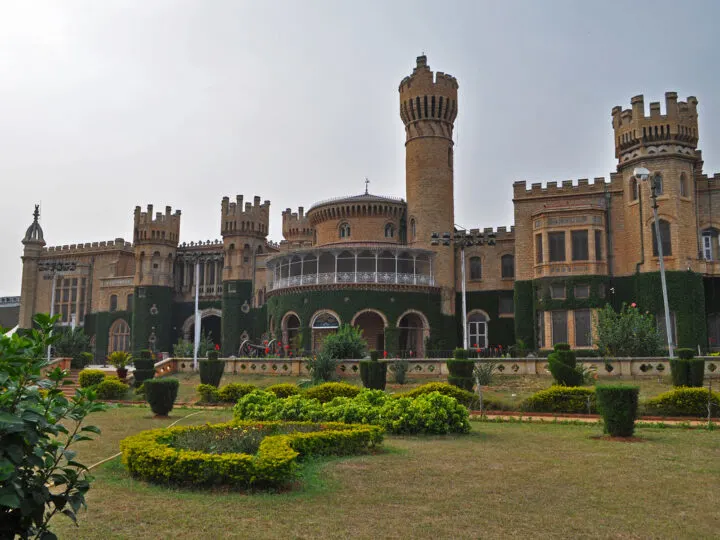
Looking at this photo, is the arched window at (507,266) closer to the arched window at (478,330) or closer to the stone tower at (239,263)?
the arched window at (478,330)

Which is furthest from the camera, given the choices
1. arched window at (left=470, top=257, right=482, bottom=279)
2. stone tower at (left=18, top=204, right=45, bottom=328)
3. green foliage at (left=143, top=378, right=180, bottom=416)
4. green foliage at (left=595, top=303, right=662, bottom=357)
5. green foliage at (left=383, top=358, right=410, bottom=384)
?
stone tower at (left=18, top=204, right=45, bottom=328)

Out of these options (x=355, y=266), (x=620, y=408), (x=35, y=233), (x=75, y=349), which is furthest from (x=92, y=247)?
(x=620, y=408)

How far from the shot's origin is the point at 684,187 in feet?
122

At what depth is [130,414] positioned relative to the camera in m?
21.1

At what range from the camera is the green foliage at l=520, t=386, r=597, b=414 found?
797 inches

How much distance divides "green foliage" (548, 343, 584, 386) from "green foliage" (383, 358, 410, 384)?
779 cm

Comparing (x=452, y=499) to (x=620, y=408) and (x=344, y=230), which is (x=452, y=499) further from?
(x=344, y=230)

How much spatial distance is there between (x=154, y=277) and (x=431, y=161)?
2533 cm

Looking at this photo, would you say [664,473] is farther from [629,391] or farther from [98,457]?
[98,457]

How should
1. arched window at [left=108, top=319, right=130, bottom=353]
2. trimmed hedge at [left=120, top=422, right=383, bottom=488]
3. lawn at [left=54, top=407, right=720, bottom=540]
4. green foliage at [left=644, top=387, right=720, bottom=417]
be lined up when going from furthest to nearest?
arched window at [left=108, top=319, right=130, bottom=353]
green foliage at [left=644, top=387, right=720, bottom=417]
trimmed hedge at [left=120, top=422, right=383, bottom=488]
lawn at [left=54, top=407, right=720, bottom=540]

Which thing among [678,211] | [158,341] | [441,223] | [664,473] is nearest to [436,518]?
[664,473]

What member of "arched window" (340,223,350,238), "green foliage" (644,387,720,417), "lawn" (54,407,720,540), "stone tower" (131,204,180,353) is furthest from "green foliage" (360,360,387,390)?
"stone tower" (131,204,180,353)

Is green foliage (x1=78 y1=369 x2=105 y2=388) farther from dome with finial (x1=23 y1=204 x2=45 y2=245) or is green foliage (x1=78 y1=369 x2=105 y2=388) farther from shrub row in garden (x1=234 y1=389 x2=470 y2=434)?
dome with finial (x1=23 y1=204 x2=45 y2=245)

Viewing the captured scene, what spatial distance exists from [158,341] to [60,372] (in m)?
52.1
